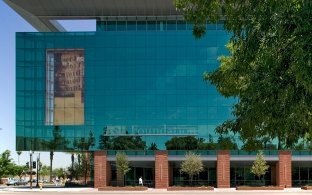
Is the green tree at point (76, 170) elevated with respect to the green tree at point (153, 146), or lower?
lower

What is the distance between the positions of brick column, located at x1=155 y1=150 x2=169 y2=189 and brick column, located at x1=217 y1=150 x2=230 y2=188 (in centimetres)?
679

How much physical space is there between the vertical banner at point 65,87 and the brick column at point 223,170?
65.5 feet

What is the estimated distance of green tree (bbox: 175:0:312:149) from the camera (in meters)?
6.86

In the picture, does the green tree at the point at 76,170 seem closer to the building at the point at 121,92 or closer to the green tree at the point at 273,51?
the building at the point at 121,92

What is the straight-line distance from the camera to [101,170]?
73.2 m

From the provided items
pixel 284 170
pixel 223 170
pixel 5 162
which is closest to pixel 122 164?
pixel 223 170

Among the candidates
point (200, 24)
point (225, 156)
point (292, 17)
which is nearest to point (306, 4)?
point (292, 17)

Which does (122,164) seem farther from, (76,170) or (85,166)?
(76,170)

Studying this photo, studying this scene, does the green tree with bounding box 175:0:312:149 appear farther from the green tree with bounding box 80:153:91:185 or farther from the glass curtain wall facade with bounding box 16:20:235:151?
the green tree with bounding box 80:153:91:185

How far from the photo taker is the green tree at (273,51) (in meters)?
6.86

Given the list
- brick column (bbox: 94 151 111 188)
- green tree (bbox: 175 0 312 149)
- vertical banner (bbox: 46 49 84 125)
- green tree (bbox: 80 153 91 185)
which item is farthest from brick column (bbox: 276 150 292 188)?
green tree (bbox: 175 0 312 149)

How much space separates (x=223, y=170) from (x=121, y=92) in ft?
58.7

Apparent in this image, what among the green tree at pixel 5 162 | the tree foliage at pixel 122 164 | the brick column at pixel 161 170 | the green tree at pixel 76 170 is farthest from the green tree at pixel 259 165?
the green tree at pixel 5 162

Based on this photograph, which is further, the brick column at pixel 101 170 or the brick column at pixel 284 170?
the brick column at pixel 101 170
